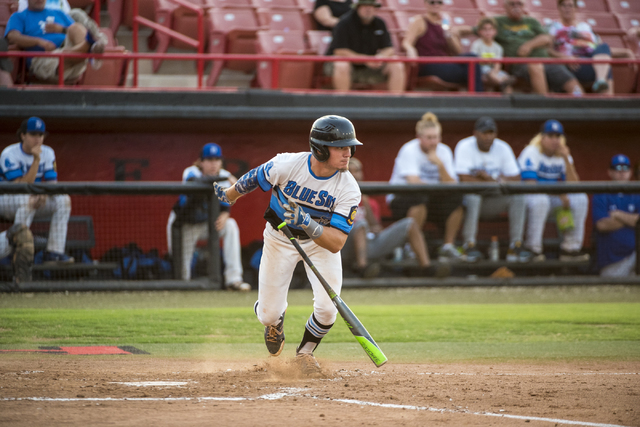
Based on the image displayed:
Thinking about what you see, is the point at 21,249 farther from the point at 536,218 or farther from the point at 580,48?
the point at 580,48

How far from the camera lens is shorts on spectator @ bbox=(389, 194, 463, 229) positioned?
30.0 feet

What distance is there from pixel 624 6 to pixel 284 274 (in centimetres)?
1140

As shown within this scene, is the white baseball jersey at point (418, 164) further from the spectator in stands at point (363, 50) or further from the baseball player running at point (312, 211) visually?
the baseball player running at point (312, 211)

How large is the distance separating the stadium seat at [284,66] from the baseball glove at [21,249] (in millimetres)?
4074

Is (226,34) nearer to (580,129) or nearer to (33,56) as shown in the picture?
(33,56)

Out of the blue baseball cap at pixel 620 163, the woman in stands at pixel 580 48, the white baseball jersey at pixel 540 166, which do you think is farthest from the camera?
the woman in stands at pixel 580 48

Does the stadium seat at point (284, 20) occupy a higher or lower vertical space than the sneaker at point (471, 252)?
higher

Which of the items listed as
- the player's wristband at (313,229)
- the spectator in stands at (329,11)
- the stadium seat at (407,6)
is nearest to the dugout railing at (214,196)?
the spectator in stands at (329,11)

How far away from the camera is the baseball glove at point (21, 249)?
7883 millimetres

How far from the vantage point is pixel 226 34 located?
1110cm

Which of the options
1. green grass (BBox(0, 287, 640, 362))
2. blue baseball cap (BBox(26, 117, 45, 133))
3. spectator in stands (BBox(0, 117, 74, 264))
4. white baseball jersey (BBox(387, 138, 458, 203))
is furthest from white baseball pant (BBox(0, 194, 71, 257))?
white baseball jersey (BBox(387, 138, 458, 203))

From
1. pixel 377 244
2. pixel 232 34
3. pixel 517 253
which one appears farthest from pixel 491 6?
pixel 377 244

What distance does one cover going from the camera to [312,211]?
199 inches

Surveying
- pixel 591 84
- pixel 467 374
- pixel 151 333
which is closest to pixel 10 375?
pixel 151 333
